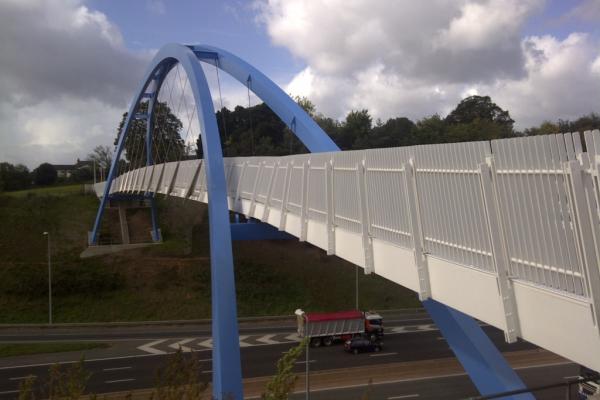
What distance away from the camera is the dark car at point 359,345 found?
80.2ft

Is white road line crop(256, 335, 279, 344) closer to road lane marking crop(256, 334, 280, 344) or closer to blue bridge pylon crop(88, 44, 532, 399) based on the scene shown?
road lane marking crop(256, 334, 280, 344)

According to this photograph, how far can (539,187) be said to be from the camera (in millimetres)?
4543

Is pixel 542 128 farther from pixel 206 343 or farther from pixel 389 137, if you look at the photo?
pixel 206 343

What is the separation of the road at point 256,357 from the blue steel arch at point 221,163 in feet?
20.4

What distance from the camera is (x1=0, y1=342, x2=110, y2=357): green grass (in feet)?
81.8

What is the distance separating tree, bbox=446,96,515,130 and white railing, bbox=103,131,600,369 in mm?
69181

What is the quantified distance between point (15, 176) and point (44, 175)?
681 centimetres

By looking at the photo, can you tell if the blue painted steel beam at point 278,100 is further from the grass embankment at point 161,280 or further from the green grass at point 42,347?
the grass embankment at point 161,280

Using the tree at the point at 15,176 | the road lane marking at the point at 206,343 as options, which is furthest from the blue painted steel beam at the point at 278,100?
the tree at the point at 15,176

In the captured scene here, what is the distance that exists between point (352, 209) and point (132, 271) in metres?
29.4

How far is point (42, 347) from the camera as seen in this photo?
25609 mm

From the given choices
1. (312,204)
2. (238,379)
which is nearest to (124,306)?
(238,379)

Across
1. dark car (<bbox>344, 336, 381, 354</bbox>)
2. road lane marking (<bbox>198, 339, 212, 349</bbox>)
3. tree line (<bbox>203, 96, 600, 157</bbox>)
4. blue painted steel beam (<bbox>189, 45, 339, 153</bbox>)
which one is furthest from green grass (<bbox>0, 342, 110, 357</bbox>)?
tree line (<bbox>203, 96, 600, 157</bbox>)

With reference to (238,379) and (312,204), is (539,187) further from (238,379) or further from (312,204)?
(238,379)
